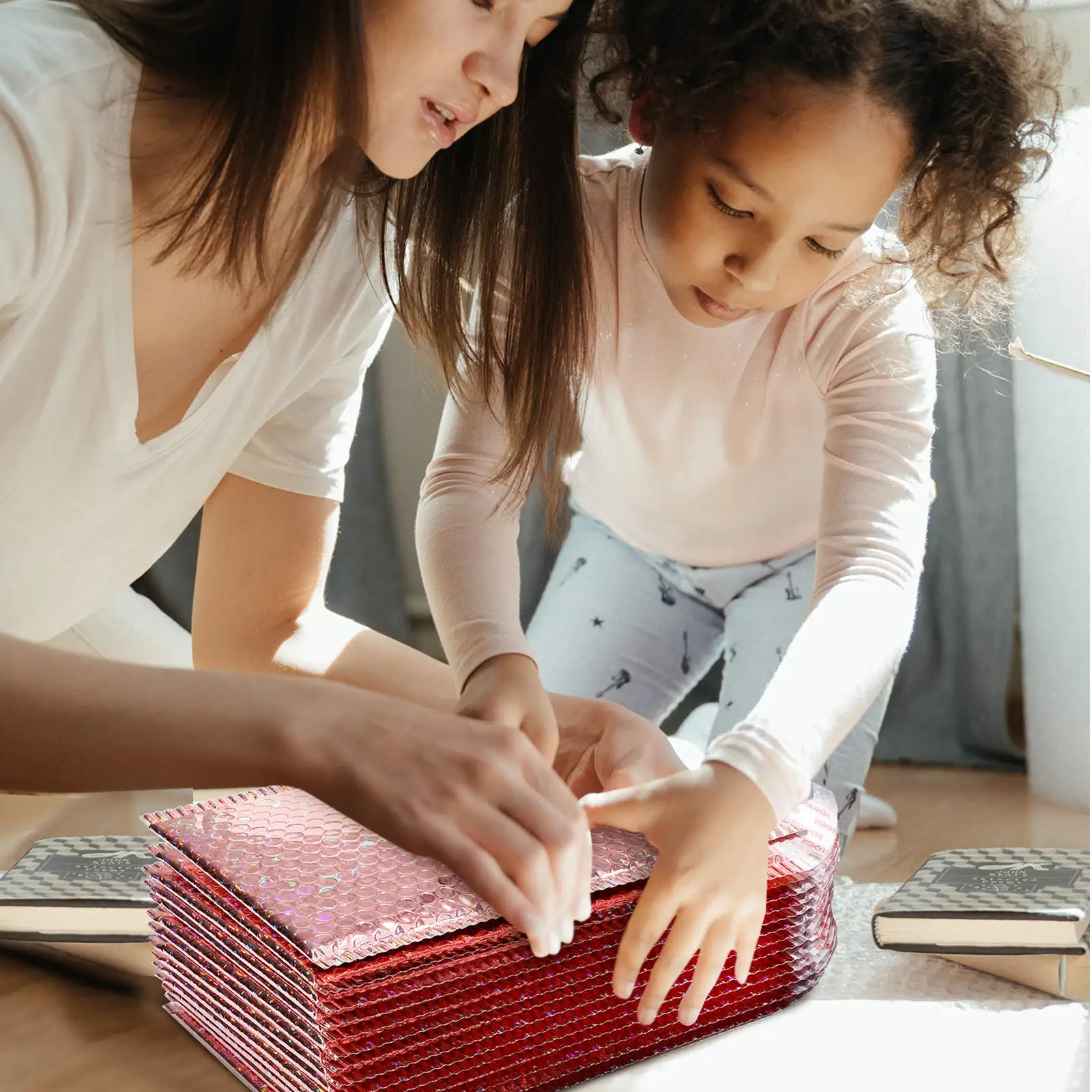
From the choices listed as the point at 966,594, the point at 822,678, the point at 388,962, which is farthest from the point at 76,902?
the point at 966,594

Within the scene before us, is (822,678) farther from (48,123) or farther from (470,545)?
(48,123)

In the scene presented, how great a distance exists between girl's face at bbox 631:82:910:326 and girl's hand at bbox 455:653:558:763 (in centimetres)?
31

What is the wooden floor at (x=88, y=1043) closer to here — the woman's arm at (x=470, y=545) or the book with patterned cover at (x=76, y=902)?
the book with patterned cover at (x=76, y=902)

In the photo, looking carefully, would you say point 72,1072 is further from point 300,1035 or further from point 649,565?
point 649,565

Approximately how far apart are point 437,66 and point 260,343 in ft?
0.78

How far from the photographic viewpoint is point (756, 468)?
3.93 ft

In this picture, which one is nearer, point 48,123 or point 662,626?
point 48,123

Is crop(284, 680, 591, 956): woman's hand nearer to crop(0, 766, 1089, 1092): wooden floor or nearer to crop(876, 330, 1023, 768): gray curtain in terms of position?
crop(0, 766, 1089, 1092): wooden floor

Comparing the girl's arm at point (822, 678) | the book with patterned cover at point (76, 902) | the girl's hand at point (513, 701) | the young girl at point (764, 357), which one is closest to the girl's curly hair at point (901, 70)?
the young girl at point (764, 357)

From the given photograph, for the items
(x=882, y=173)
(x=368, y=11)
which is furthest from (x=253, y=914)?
(x=882, y=173)

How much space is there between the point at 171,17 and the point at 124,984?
53 centimetres

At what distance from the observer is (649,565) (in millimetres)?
1383

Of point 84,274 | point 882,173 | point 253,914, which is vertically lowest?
point 253,914

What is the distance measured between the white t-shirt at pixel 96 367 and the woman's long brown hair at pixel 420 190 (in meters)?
0.03
